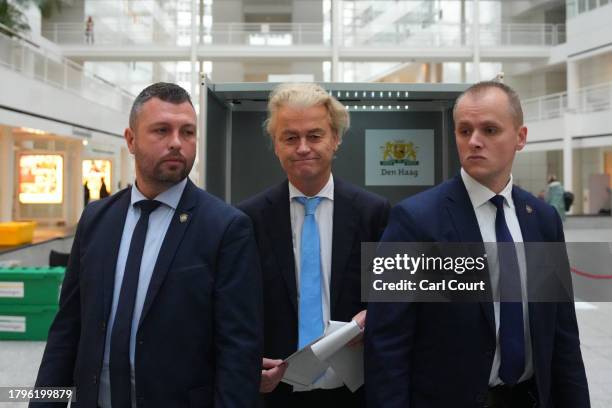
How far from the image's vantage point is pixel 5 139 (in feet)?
67.1

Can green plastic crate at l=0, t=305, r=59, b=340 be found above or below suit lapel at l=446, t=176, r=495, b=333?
below

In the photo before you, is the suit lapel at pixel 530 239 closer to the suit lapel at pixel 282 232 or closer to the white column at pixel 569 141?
the suit lapel at pixel 282 232

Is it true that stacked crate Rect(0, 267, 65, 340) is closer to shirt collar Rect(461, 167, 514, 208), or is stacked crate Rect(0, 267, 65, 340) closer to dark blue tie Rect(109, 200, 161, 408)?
dark blue tie Rect(109, 200, 161, 408)

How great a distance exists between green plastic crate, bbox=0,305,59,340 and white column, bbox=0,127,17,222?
14.8m

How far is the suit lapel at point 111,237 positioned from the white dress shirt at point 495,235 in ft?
4.48

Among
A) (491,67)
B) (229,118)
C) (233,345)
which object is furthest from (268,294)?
(491,67)

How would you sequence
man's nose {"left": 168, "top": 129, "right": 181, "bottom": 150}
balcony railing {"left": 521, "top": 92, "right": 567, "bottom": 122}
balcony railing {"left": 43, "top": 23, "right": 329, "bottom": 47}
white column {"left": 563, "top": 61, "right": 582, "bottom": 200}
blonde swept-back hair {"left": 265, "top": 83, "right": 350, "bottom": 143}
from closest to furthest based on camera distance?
man's nose {"left": 168, "top": 129, "right": 181, "bottom": 150} < blonde swept-back hair {"left": 265, "top": 83, "right": 350, "bottom": 143} < white column {"left": 563, "top": 61, "right": 582, "bottom": 200} < balcony railing {"left": 521, "top": 92, "right": 567, "bottom": 122} < balcony railing {"left": 43, "top": 23, "right": 329, "bottom": 47}

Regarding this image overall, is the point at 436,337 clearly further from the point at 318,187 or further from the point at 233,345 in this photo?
the point at 318,187

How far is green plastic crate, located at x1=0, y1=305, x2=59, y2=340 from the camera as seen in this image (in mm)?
7312

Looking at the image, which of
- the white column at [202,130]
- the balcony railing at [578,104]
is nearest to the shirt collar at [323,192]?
the white column at [202,130]

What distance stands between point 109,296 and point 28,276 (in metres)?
5.80

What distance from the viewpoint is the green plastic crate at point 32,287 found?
7.30 metres

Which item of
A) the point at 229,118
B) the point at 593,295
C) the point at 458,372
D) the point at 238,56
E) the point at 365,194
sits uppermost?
the point at 238,56

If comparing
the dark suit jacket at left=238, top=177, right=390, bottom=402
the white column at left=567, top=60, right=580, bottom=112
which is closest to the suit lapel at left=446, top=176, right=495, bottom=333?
the dark suit jacket at left=238, top=177, right=390, bottom=402
